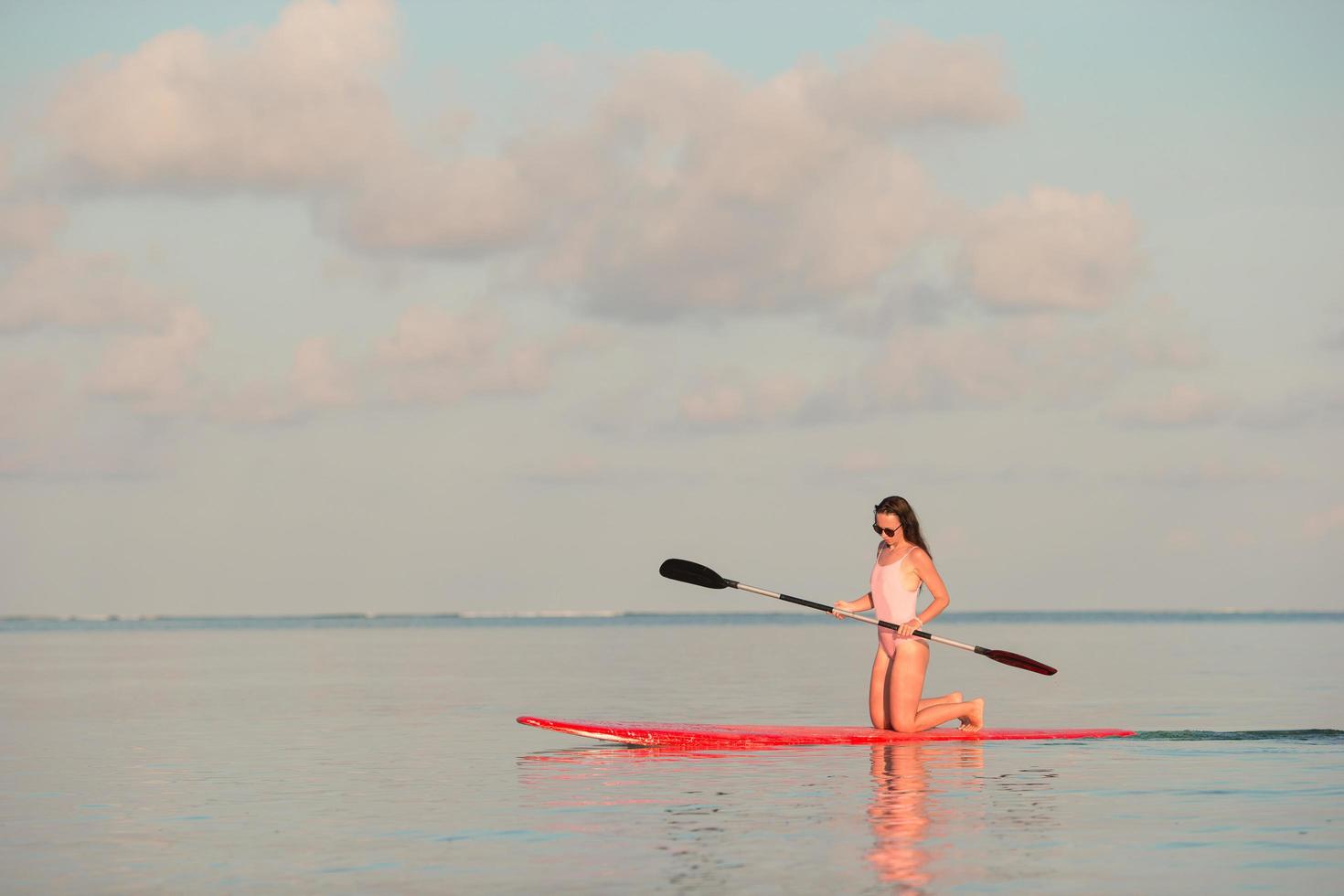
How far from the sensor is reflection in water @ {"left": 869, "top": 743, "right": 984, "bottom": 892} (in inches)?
402

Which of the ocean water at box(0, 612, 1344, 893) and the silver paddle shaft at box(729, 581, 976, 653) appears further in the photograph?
the silver paddle shaft at box(729, 581, 976, 653)

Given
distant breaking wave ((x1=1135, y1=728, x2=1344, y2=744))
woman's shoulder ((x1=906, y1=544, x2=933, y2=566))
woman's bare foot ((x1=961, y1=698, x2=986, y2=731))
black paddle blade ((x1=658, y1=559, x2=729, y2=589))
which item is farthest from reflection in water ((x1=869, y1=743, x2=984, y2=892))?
black paddle blade ((x1=658, y1=559, x2=729, y2=589))

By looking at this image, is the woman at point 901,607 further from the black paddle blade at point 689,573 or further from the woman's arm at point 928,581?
the black paddle blade at point 689,573

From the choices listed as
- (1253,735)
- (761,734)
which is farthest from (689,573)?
(1253,735)

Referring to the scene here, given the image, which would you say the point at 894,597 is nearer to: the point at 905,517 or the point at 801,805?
the point at 905,517

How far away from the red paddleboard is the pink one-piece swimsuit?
0.91 m

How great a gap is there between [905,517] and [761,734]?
2.66 meters

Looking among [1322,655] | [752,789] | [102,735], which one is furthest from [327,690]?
[1322,655]

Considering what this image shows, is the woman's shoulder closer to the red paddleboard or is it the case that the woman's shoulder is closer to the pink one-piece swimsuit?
the pink one-piece swimsuit

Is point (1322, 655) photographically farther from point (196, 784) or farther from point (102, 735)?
point (196, 784)

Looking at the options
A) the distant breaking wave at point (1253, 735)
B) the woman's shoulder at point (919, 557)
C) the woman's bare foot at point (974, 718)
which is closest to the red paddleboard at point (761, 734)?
the woman's bare foot at point (974, 718)

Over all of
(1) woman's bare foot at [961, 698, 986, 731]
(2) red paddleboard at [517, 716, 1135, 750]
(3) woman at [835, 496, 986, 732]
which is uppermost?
(3) woman at [835, 496, 986, 732]

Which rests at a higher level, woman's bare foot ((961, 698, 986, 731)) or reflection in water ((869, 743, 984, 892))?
woman's bare foot ((961, 698, 986, 731))

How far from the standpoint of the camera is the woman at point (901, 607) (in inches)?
682
